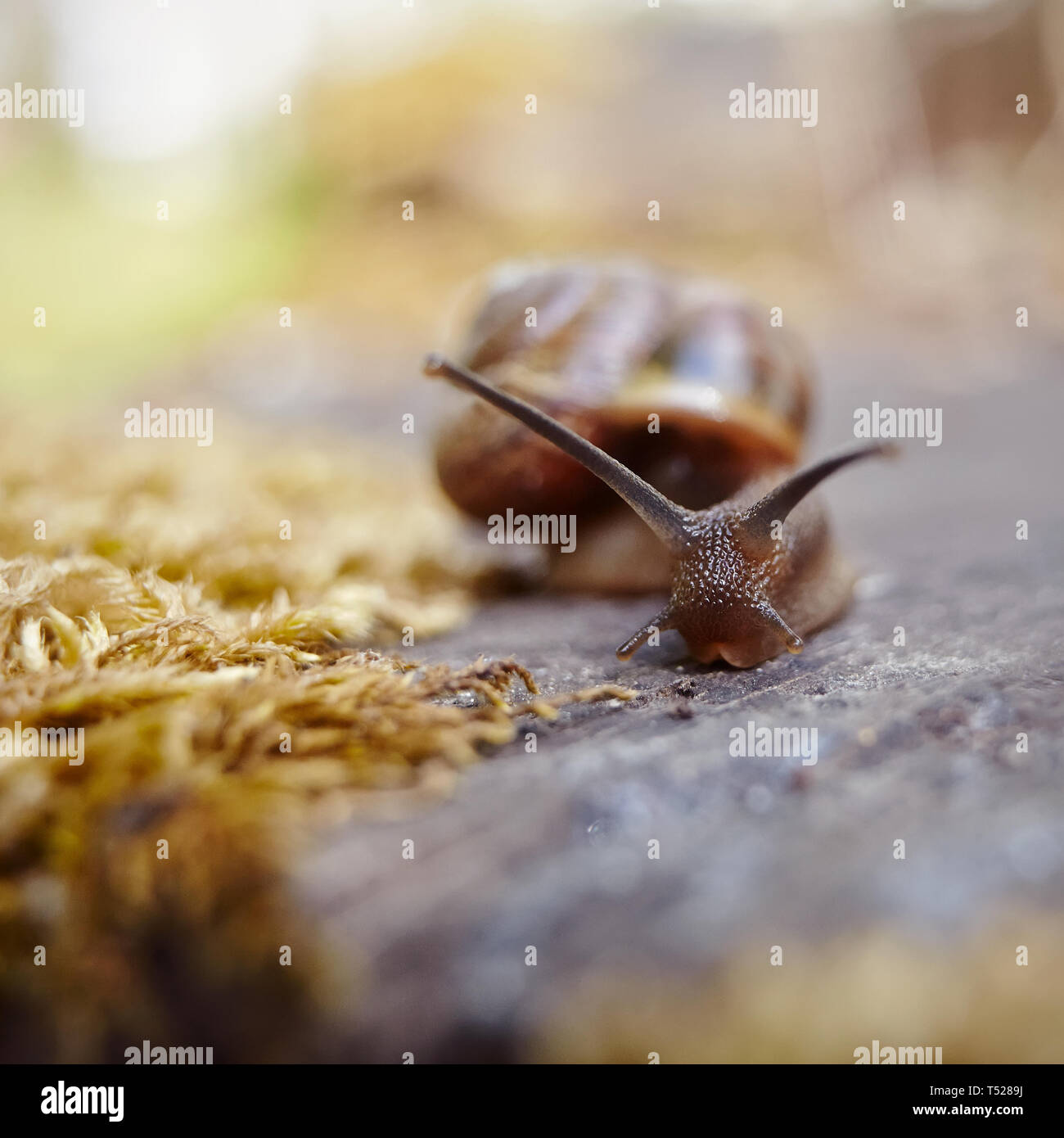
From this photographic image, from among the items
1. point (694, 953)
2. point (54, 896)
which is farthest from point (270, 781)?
point (694, 953)

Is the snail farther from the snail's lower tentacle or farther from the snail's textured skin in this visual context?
the snail's lower tentacle

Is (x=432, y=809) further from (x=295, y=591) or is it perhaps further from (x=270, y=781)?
(x=295, y=591)

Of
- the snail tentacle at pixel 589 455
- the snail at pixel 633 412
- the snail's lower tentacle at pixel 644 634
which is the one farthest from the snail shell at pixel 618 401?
the snail's lower tentacle at pixel 644 634

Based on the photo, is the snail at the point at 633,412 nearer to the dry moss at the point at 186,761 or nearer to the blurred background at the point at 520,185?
the dry moss at the point at 186,761

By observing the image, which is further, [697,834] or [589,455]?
[589,455]

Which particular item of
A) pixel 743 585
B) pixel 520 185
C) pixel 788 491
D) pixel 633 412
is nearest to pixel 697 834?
pixel 743 585

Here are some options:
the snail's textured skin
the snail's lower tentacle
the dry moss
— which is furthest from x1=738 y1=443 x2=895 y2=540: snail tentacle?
the dry moss

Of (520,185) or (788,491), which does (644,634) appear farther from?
(520,185)
